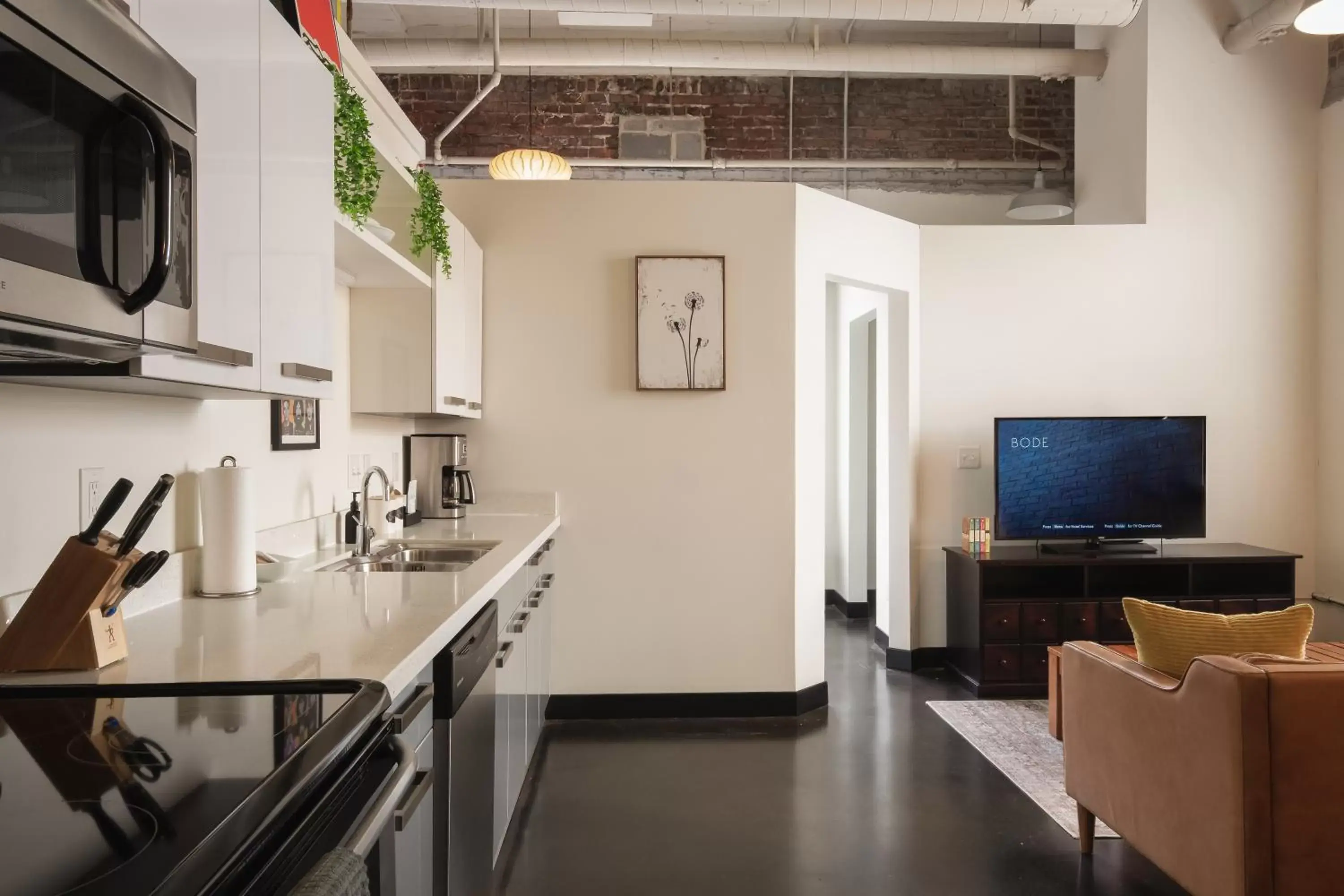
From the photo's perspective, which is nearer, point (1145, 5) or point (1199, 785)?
point (1199, 785)

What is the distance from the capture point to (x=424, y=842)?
172cm

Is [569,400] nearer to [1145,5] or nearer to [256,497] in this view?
[256,497]

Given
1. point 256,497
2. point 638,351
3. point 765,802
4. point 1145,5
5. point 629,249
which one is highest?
point 1145,5

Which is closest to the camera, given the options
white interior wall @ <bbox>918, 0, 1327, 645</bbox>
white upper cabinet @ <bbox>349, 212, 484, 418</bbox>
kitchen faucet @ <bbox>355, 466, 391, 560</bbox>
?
kitchen faucet @ <bbox>355, 466, 391, 560</bbox>

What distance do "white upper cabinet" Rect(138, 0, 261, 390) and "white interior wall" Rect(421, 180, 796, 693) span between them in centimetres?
244

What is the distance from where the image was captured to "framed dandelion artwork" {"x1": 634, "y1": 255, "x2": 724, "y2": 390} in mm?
4098

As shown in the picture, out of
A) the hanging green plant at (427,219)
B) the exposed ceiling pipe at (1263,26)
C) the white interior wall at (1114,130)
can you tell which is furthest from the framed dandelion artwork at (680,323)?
the exposed ceiling pipe at (1263,26)

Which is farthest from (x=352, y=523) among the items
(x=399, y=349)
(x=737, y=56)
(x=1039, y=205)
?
(x=1039, y=205)

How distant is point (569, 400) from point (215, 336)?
105 inches

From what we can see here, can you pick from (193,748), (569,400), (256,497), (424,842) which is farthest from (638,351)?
(193,748)

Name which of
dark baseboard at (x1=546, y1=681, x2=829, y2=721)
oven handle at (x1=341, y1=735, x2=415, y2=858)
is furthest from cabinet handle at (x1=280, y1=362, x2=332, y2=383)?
dark baseboard at (x1=546, y1=681, x2=829, y2=721)

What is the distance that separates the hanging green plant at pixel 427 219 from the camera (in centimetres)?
296

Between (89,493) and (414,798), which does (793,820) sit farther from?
(89,493)

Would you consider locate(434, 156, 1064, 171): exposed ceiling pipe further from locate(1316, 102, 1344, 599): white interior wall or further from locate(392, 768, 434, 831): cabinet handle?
locate(392, 768, 434, 831): cabinet handle
